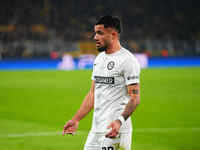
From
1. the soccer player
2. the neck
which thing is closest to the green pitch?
the soccer player

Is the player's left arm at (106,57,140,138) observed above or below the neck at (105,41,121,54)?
below

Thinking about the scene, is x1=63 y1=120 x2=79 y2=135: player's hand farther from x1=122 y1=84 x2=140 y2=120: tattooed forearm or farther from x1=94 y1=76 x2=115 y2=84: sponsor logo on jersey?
x1=122 y1=84 x2=140 y2=120: tattooed forearm

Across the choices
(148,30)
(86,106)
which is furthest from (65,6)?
(86,106)

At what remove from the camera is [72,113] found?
37.1ft

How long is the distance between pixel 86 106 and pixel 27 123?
5787mm

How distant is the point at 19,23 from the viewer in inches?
1505

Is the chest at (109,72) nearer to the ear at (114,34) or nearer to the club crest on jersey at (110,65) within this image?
the club crest on jersey at (110,65)

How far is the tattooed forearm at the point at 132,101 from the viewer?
3703mm

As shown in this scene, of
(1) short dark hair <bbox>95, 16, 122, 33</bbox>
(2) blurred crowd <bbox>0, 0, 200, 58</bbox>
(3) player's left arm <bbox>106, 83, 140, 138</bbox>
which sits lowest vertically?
(3) player's left arm <bbox>106, 83, 140, 138</bbox>

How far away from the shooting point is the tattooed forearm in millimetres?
3703

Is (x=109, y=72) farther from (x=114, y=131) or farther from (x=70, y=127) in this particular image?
(x=70, y=127)

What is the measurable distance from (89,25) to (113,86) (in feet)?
121

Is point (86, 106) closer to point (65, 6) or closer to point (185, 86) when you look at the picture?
point (185, 86)

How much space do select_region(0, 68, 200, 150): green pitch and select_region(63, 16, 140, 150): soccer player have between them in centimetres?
338
